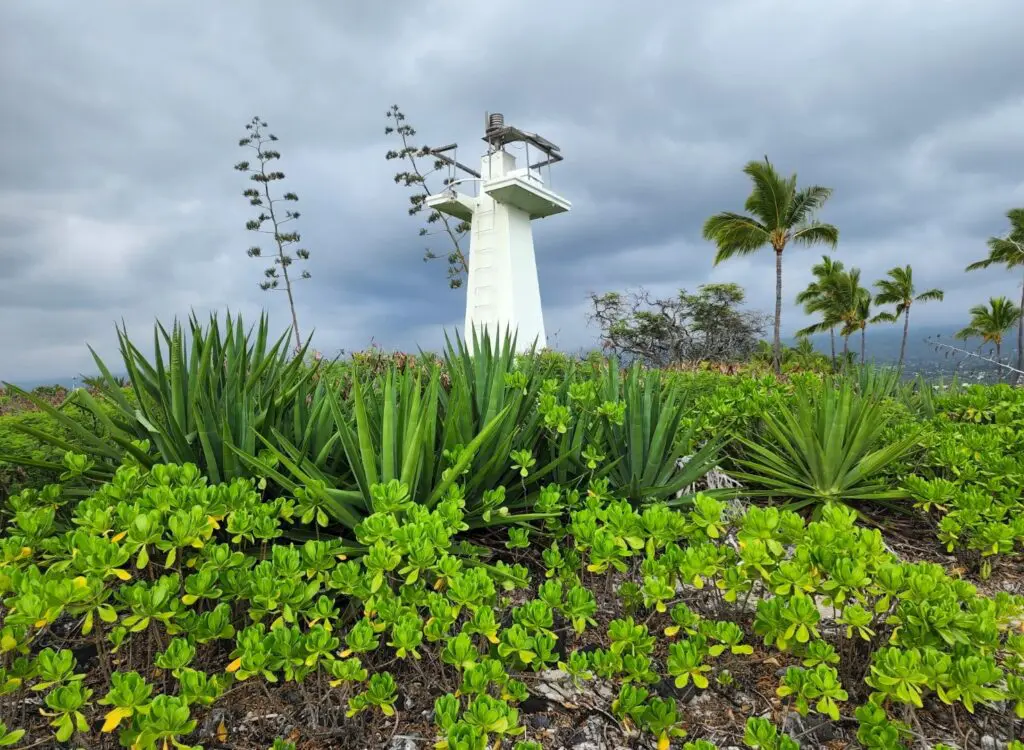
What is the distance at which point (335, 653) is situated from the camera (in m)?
2.15

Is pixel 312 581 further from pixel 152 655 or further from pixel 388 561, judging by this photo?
pixel 152 655

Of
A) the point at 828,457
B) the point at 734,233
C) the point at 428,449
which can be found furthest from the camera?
the point at 734,233

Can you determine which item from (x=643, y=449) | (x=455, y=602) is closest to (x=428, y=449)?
(x=455, y=602)

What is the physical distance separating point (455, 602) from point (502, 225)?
23192 millimetres

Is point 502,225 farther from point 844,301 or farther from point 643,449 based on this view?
point 844,301

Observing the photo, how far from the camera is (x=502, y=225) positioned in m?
24.1

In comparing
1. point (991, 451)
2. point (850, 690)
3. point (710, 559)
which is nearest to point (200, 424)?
point (710, 559)

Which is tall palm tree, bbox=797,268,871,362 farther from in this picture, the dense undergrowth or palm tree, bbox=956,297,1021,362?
the dense undergrowth

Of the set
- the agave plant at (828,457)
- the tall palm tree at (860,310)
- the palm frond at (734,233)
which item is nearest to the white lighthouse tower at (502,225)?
the palm frond at (734,233)

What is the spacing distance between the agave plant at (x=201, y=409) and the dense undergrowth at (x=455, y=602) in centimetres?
2

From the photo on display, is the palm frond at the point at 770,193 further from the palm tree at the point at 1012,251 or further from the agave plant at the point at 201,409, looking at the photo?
the agave plant at the point at 201,409

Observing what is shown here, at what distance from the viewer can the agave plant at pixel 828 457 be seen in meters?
3.81

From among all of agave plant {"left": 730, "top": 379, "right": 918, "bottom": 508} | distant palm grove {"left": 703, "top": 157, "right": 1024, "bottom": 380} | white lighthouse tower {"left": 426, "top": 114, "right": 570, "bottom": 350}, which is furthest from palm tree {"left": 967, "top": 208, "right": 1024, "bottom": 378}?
agave plant {"left": 730, "top": 379, "right": 918, "bottom": 508}

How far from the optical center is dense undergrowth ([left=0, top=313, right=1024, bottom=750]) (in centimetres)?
170
